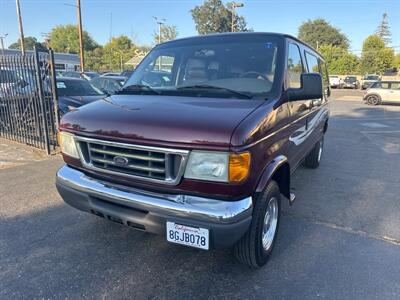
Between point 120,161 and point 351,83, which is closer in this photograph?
point 120,161

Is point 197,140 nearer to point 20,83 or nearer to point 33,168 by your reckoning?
point 33,168

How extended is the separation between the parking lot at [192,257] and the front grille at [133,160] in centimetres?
94

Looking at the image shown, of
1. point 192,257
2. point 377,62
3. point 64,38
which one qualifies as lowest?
point 192,257

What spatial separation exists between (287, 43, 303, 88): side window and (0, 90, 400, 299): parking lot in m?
1.64

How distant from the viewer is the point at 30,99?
696 cm

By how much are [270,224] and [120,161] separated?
1551 mm

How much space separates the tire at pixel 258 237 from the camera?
8.64ft

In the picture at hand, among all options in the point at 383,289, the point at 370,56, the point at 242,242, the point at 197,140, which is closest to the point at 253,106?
the point at 197,140

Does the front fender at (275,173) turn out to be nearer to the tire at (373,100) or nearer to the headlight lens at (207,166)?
the headlight lens at (207,166)

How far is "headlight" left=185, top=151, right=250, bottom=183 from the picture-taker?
7.43 ft

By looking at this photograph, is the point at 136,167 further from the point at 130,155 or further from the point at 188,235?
the point at 188,235

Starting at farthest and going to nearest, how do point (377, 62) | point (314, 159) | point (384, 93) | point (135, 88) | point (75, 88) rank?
1. point (377, 62)
2. point (384, 93)
3. point (75, 88)
4. point (314, 159)
5. point (135, 88)

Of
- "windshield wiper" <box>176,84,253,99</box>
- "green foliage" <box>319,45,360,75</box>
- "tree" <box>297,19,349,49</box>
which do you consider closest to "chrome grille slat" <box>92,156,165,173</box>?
"windshield wiper" <box>176,84,253,99</box>

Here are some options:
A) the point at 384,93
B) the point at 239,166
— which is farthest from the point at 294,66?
the point at 384,93
